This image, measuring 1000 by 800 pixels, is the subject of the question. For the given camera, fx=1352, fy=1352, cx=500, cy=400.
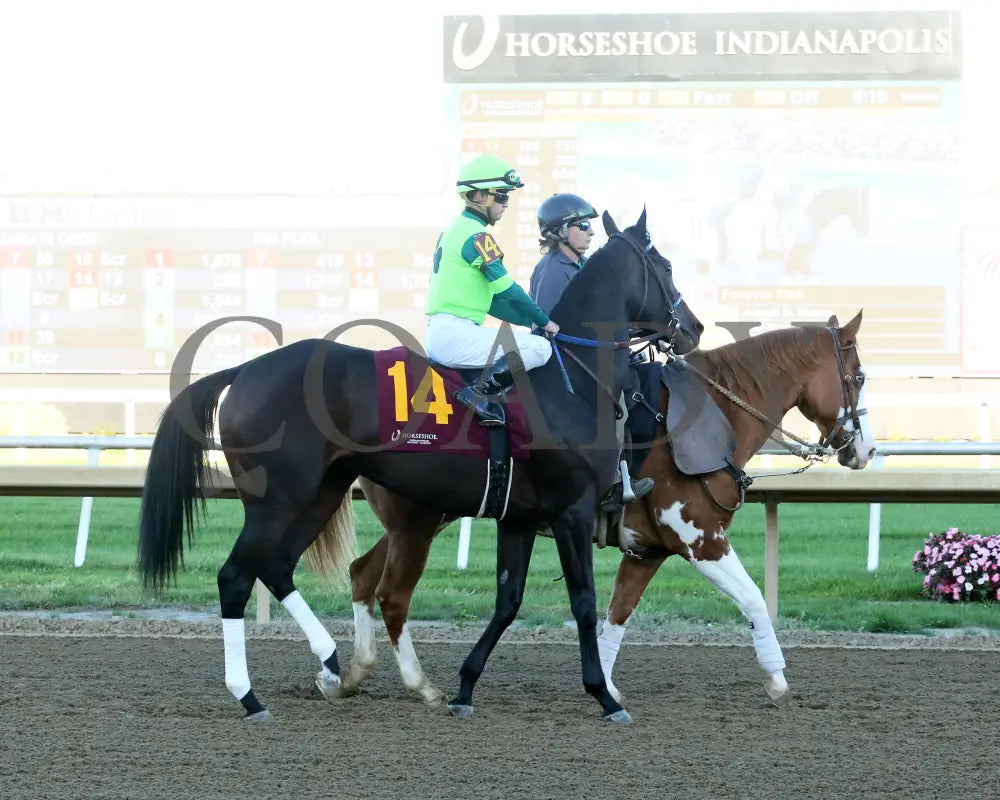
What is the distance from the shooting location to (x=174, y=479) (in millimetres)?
4926

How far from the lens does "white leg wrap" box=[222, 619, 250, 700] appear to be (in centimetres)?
473

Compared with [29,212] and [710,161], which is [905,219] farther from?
[29,212]

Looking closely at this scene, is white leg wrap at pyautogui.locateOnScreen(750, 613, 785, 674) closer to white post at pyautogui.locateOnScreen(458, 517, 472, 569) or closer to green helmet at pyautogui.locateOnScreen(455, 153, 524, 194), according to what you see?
green helmet at pyautogui.locateOnScreen(455, 153, 524, 194)

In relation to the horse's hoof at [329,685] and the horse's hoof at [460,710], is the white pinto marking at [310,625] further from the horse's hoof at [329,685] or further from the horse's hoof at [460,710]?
the horse's hoof at [460,710]

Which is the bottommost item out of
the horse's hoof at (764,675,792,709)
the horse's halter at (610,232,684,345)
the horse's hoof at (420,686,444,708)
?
the horse's hoof at (420,686,444,708)

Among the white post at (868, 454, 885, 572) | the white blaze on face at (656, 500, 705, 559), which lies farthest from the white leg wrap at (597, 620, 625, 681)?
the white post at (868, 454, 885, 572)

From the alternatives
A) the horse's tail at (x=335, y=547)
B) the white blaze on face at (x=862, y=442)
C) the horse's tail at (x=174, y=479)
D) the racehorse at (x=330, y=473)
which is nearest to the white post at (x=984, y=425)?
the white blaze on face at (x=862, y=442)

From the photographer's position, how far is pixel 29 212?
14031 mm

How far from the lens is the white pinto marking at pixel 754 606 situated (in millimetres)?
4992

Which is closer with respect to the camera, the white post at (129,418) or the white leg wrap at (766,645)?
the white leg wrap at (766,645)

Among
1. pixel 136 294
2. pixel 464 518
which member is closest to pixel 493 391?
pixel 464 518

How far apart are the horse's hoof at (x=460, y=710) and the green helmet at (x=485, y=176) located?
1885 mm

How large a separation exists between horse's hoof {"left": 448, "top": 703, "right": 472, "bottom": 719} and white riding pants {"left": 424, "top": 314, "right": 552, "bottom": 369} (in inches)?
48.4

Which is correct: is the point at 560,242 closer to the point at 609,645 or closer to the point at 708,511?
the point at 708,511
